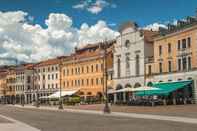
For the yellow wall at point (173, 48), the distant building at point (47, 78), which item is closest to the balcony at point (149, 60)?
the yellow wall at point (173, 48)

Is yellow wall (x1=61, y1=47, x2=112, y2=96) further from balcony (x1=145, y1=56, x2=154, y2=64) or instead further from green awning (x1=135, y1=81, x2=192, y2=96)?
green awning (x1=135, y1=81, x2=192, y2=96)

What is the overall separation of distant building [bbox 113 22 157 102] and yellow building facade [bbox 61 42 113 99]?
4416 mm

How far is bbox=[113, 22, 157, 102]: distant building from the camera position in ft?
292

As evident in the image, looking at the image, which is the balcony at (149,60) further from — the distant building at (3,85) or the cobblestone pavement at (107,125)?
the distant building at (3,85)

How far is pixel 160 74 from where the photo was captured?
270ft

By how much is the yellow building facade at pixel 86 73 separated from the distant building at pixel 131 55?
4.42 metres

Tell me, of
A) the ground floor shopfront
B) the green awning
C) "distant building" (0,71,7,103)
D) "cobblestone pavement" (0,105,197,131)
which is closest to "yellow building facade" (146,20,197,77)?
the ground floor shopfront

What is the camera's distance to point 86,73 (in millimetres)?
112000

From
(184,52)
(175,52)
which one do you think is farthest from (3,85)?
(184,52)

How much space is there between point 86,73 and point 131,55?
21230 millimetres

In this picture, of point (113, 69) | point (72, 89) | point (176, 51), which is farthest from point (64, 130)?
point (72, 89)

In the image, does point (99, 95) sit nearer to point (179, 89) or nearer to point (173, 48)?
point (173, 48)

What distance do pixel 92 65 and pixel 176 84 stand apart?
37.9 m

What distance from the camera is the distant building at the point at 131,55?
8900 centimetres
